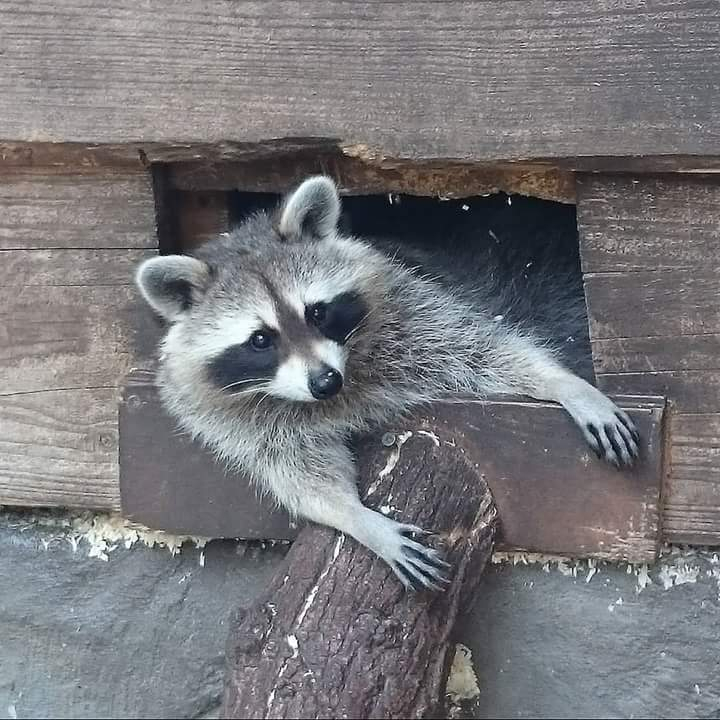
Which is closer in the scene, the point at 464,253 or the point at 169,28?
the point at 169,28

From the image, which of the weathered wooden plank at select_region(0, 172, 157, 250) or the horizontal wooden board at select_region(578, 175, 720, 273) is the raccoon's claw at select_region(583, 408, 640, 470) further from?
the weathered wooden plank at select_region(0, 172, 157, 250)

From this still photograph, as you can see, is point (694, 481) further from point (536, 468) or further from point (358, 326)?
point (358, 326)

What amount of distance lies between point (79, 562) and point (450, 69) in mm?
1328

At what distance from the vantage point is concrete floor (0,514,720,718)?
2219mm

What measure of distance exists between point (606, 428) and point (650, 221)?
383 mm

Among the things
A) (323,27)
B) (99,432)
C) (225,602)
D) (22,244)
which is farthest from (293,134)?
(225,602)

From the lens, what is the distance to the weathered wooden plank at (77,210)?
218 cm

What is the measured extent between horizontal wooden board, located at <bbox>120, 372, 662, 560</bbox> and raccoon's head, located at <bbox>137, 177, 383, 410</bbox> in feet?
0.48

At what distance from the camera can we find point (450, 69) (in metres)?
1.95

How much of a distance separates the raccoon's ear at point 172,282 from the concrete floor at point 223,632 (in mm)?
560

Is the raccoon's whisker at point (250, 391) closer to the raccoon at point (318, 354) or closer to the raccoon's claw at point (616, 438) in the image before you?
the raccoon at point (318, 354)

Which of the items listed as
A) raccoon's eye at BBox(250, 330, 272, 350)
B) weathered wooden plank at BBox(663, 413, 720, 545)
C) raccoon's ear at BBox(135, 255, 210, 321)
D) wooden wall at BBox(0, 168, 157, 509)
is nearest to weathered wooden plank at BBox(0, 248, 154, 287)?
wooden wall at BBox(0, 168, 157, 509)

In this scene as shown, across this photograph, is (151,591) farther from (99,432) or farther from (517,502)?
(517,502)

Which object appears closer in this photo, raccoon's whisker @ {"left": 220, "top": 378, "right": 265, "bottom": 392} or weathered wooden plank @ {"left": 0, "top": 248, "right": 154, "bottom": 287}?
raccoon's whisker @ {"left": 220, "top": 378, "right": 265, "bottom": 392}
